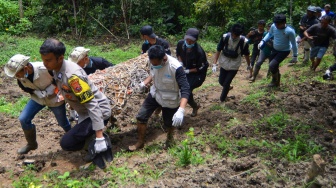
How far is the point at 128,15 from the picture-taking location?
558 inches

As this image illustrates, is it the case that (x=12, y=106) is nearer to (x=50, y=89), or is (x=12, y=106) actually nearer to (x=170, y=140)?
(x=50, y=89)

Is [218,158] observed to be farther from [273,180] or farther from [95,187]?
[95,187]

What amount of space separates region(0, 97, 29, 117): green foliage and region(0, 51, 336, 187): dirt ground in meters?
0.19

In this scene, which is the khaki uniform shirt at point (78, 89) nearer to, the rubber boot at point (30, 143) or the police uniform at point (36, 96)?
the police uniform at point (36, 96)

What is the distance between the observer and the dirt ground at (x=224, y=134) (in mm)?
3604

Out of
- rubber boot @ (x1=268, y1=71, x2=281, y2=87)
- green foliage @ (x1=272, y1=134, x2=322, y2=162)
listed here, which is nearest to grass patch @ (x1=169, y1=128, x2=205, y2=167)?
green foliage @ (x1=272, y1=134, x2=322, y2=162)

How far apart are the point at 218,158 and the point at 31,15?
1242 cm

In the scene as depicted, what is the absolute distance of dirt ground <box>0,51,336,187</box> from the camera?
360cm

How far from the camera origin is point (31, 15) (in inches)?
560

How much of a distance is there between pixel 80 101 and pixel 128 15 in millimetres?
10983

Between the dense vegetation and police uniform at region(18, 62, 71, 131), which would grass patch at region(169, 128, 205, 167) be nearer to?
police uniform at region(18, 62, 71, 131)

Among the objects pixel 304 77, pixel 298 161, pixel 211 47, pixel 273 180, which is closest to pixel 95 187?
pixel 273 180

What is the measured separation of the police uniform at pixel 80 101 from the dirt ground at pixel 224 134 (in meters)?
0.70

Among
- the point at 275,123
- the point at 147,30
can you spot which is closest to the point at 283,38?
the point at 275,123
